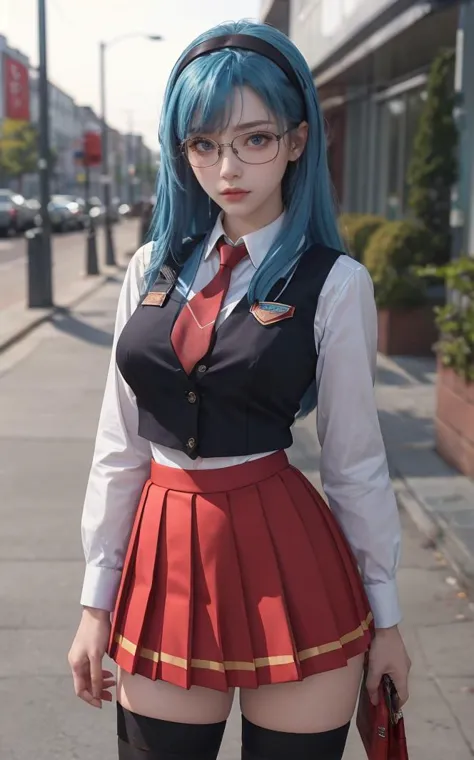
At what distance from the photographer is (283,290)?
1.81 meters

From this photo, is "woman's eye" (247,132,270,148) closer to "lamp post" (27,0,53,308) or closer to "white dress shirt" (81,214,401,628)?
"white dress shirt" (81,214,401,628)

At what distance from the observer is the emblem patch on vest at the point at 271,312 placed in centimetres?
178

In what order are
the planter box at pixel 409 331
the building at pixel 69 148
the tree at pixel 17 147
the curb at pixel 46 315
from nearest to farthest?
the planter box at pixel 409 331
the curb at pixel 46 315
the tree at pixel 17 147
the building at pixel 69 148

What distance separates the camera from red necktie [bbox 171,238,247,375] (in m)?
1.78

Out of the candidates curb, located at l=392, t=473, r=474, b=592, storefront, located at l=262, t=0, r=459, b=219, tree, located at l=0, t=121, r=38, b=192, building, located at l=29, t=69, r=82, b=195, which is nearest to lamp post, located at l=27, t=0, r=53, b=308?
storefront, located at l=262, t=0, r=459, b=219

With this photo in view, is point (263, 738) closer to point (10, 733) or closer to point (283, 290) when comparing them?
point (283, 290)

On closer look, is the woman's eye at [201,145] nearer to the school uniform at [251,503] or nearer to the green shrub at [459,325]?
the school uniform at [251,503]

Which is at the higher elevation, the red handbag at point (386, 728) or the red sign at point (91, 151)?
the red sign at point (91, 151)

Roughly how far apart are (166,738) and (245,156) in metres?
1.08

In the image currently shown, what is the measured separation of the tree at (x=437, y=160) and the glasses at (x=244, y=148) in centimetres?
930

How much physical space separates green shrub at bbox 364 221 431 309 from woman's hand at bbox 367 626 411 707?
8428 mm

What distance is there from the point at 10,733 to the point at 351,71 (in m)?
13.1

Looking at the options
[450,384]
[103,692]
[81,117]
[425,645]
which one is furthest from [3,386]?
[81,117]

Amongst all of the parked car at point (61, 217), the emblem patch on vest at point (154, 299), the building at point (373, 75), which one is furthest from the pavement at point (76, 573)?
the parked car at point (61, 217)
